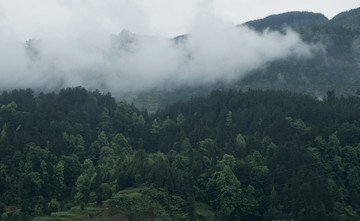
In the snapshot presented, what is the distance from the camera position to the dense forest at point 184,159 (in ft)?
361

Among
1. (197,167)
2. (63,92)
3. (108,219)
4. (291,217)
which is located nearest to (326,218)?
(291,217)

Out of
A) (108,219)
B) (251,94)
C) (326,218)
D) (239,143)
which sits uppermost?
(251,94)

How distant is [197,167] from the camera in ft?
418

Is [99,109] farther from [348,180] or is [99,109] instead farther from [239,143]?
[348,180]

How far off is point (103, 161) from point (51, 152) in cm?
1572

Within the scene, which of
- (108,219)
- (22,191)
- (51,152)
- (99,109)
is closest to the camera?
(108,219)

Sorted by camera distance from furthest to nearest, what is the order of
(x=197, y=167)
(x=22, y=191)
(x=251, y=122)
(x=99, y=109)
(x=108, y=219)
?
(x=99, y=109)
(x=251, y=122)
(x=197, y=167)
(x=22, y=191)
(x=108, y=219)

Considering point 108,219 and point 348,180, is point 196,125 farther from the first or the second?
point 108,219

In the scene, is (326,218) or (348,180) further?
(348,180)

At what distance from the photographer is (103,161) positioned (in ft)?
472

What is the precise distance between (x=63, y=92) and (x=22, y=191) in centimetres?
6890

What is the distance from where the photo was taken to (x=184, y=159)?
448ft

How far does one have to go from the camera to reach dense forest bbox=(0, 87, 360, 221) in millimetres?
109938

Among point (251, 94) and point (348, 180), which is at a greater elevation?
point (251, 94)
